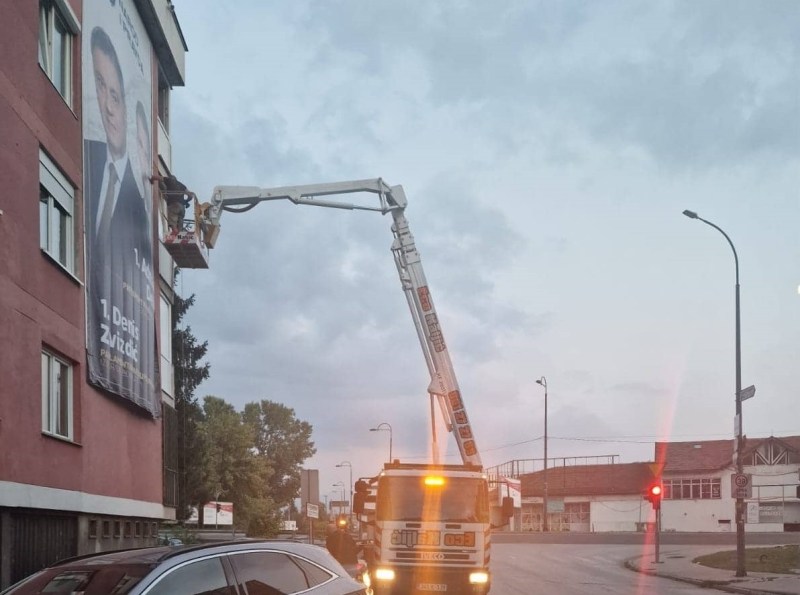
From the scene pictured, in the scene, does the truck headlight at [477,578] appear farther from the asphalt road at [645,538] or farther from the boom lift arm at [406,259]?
the asphalt road at [645,538]

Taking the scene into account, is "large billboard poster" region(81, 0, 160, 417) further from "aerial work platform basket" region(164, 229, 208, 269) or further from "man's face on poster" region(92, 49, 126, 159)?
"aerial work platform basket" region(164, 229, 208, 269)

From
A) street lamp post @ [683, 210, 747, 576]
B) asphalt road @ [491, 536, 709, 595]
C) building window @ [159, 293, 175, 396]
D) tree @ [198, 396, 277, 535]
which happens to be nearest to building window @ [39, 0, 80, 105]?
building window @ [159, 293, 175, 396]

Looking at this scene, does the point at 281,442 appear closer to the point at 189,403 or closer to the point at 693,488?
the point at 693,488

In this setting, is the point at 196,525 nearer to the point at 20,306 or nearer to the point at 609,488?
the point at 609,488

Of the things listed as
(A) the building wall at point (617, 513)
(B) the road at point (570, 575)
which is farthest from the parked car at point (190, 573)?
(A) the building wall at point (617, 513)

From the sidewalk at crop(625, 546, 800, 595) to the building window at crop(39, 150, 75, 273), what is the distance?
16.4 metres

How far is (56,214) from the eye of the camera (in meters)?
16.2

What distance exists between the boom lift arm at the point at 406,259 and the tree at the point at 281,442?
79920 millimetres

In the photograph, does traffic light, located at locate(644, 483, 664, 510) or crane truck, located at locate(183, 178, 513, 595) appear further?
traffic light, located at locate(644, 483, 664, 510)

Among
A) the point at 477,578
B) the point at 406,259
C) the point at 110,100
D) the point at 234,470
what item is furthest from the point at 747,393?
the point at 234,470

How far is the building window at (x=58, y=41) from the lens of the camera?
15.9 meters

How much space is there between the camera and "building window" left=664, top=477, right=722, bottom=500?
7581 cm

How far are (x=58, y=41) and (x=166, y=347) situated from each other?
1001 centimetres

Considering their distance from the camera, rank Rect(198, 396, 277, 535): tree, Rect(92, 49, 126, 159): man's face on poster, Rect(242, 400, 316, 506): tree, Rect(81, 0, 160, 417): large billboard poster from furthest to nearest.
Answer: Rect(242, 400, 316, 506): tree → Rect(198, 396, 277, 535): tree → Rect(92, 49, 126, 159): man's face on poster → Rect(81, 0, 160, 417): large billboard poster
